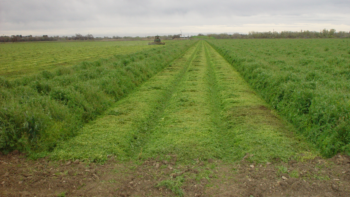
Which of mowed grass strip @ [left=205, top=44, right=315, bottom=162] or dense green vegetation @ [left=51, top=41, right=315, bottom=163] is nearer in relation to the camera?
mowed grass strip @ [left=205, top=44, right=315, bottom=162]

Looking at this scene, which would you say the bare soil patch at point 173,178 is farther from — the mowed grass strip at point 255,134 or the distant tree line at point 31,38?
the distant tree line at point 31,38

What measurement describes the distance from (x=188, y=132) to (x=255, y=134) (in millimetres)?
2022

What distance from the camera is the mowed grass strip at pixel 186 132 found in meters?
5.82

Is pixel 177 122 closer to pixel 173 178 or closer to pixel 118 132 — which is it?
pixel 118 132

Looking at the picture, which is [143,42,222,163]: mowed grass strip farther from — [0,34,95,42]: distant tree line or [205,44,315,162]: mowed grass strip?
[0,34,95,42]: distant tree line

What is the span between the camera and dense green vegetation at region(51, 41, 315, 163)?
5.76 meters

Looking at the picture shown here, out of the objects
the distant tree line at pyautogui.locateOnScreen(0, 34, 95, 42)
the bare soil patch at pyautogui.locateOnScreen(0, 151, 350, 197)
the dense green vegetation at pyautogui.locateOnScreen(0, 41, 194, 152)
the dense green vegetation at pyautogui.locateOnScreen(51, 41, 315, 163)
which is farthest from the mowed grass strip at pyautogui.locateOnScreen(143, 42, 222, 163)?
the distant tree line at pyautogui.locateOnScreen(0, 34, 95, 42)

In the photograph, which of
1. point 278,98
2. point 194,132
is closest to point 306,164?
point 194,132

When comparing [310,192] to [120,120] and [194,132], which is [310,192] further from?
[120,120]

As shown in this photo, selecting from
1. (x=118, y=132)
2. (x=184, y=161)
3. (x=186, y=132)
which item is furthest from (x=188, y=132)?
(x=118, y=132)

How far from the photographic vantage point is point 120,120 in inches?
318

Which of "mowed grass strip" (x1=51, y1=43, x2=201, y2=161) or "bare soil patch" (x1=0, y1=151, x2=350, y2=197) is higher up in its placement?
"mowed grass strip" (x1=51, y1=43, x2=201, y2=161)

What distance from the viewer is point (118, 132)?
710cm

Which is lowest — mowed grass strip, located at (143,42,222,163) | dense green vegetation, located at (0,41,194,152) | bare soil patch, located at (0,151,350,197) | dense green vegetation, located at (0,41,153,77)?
bare soil patch, located at (0,151,350,197)
